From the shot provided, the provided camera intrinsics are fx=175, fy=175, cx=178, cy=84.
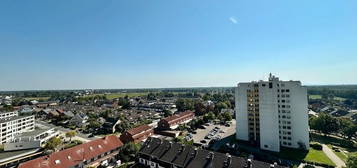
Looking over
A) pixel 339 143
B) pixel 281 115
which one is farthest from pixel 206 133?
pixel 339 143

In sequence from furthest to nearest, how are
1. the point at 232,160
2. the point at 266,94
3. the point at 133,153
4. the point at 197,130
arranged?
1. the point at 197,130
2. the point at 266,94
3. the point at 133,153
4. the point at 232,160

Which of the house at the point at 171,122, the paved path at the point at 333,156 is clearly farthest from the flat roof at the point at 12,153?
the paved path at the point at 333,156

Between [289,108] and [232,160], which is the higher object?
[289,108]

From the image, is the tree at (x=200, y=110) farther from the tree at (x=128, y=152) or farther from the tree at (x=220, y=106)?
the tree at (x=128, y=152)

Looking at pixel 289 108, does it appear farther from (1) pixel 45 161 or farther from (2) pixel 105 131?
(2) pixel 105 131

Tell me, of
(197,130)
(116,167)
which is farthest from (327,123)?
(116,167)

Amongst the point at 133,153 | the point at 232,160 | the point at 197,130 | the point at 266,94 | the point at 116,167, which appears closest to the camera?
the point at 232,160

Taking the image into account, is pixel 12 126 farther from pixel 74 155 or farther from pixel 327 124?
pixel 327 124
